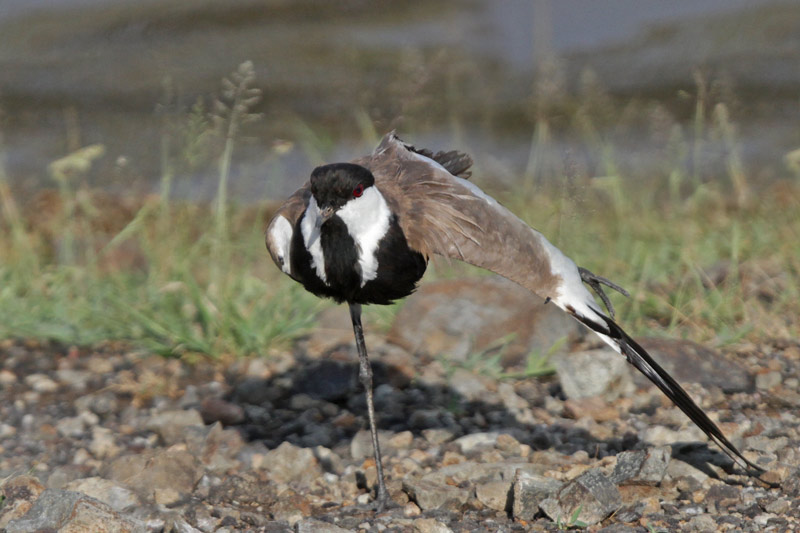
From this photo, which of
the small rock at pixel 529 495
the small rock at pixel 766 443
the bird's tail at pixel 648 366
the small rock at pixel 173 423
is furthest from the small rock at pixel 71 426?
the small rock at pixel 766 443

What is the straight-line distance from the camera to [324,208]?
10.6 ft

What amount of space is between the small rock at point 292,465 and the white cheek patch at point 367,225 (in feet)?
2.55

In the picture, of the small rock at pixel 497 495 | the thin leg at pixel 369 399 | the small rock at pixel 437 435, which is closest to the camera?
the small rock at pixel 497 495

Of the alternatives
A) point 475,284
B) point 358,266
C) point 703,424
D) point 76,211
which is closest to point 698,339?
point 475,284

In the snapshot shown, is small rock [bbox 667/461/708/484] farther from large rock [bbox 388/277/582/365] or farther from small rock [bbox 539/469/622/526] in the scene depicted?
large rock [bbox 388/277/582/365]

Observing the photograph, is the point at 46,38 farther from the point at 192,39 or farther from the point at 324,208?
the point at 324,208

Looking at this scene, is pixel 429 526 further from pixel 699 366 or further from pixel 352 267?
pixel 699 366

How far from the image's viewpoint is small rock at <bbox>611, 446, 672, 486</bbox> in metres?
3.33

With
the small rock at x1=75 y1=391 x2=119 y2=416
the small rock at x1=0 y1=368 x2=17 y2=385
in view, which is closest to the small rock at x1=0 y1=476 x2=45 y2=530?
the small rock at x1=75 y1=391 x2=119 y2=416

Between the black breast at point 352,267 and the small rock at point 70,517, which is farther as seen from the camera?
the black breast at point 352,267

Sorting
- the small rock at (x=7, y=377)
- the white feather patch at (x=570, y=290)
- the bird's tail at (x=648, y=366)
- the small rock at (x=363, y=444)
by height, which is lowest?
the small rock at (x=363, y=444)

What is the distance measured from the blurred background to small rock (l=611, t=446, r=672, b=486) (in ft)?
3.90

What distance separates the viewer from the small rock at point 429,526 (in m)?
3.15

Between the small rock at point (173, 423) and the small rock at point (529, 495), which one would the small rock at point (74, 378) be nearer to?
the small rock at point (173, 423)
